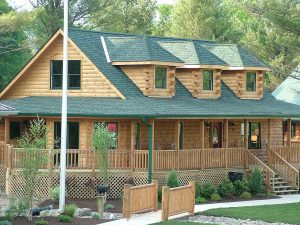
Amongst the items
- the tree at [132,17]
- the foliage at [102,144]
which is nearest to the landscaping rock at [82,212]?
the foliage at [102,144]

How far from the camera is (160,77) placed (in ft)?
134

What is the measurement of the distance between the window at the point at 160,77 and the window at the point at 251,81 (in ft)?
21.6

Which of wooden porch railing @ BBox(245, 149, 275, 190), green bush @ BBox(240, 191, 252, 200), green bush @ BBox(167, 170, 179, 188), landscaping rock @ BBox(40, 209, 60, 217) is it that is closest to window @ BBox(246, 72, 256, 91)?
wooden porch railing @ BBox(245, 149, 275, 190)

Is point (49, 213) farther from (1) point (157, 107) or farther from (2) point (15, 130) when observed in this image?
(2) point (15, 130)

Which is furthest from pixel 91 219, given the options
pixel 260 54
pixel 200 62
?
pixel 260 54

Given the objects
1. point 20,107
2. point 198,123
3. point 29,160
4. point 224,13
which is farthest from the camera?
point 224,13

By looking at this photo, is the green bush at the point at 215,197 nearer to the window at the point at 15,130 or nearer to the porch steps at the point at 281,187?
the porch steps at the point at 281,187

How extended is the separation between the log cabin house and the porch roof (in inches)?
1.8

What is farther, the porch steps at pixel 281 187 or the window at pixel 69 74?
the window at pixel 69 74

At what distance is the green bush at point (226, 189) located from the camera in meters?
37.9

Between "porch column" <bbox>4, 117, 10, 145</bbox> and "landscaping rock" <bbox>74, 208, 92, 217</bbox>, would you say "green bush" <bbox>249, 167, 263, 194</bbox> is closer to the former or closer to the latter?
"landscaping rock" <bbox>74, 208, 92, 217</bbox>

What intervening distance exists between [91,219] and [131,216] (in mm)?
1417

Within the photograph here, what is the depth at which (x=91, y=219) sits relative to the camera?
94.3ft

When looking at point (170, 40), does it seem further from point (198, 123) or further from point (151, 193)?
point (151, 193)
